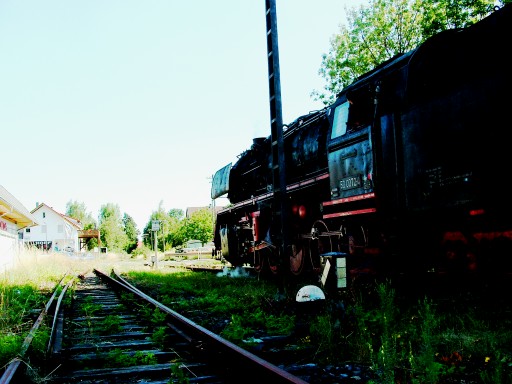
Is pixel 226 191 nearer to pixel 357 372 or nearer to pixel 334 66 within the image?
pixel 357 372

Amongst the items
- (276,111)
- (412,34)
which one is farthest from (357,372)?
(412,34)

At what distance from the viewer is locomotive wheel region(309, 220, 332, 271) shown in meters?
7.86

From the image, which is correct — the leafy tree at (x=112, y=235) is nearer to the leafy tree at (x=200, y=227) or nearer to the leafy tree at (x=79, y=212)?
the leafy tree at (x=79, y=212)

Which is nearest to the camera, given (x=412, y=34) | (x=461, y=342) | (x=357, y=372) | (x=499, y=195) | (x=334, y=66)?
(x=357, y=372)

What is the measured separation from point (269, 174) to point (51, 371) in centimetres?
806

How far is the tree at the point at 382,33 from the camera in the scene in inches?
956

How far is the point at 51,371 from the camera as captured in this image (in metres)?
3.66

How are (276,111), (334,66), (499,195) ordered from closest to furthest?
(499,195) → (276,111) → (334,66)

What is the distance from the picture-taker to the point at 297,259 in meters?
9.16

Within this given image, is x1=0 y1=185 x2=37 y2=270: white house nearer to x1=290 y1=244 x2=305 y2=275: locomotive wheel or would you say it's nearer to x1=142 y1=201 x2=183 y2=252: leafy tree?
x1=290 y1=244 x2=305 y2=275: locomotive wheel

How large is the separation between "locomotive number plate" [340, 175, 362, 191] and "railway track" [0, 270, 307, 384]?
10.3 ft

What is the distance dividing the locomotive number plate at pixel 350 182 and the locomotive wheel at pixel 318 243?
1.13 m

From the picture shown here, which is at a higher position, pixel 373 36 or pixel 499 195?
pixel 373 36

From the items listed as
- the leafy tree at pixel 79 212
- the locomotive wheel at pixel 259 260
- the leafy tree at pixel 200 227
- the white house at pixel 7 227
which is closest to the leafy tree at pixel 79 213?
the leafy tree at pixel 79 212
